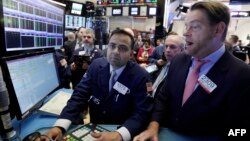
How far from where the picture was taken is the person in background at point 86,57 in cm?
239

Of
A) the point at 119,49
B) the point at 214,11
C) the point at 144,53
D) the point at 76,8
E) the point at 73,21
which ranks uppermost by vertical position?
the point at 76,8

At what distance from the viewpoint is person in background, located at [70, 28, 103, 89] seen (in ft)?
7.85

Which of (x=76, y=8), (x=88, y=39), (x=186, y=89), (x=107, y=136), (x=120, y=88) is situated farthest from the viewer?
(x=76, y=8)

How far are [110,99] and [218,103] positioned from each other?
664 mm

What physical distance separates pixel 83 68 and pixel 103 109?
1.12m

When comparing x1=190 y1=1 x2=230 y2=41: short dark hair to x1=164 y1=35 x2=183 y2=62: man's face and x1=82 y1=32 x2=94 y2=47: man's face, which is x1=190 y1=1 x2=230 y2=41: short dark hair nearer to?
x1=164 y1=35 x2=183 y2=62: man's face

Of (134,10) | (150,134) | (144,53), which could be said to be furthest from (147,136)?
(134,10)

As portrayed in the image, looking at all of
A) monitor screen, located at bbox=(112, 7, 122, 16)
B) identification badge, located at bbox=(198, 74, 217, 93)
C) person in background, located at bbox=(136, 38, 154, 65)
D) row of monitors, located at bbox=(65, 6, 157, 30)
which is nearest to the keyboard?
identification badge, located at bbox=(198, 74, 217, 93)

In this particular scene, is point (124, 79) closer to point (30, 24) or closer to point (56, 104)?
point (56, 104)

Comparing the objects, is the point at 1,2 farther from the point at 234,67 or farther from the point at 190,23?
the point at 234,67

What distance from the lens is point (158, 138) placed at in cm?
114

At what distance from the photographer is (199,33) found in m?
1.18

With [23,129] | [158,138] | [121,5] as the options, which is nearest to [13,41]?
[23,129]

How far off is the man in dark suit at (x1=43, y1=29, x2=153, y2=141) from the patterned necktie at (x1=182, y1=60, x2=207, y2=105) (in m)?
0.24
